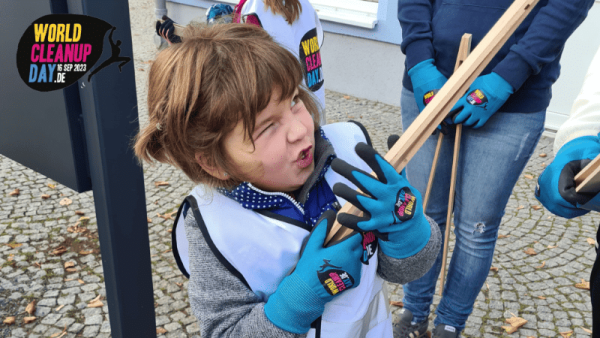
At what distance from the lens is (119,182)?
1538mm

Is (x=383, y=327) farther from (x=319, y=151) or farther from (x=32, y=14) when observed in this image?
(x=32, y=14)

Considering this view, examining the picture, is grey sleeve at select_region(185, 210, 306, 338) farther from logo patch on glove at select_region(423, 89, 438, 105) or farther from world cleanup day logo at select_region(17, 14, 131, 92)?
logo patch on glove at select_region(423, 89, 438, 105)

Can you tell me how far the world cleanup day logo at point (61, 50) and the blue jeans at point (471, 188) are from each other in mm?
1442

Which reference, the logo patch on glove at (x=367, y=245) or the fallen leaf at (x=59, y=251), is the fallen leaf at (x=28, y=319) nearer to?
the fallen leaf at (x=59, y=251)

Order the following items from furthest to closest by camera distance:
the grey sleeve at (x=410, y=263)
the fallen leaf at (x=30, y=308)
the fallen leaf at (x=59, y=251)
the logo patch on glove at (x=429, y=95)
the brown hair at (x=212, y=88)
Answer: the fallen leaf at (x=59, y=251), the fallen leaf at (x=30, y=308), the logo patch on glove at (x=429, y=95), the grey sleeve at (x=410, y=263), the brown hair at (x=212, y=88)

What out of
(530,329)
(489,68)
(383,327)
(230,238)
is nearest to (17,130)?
(230,238)

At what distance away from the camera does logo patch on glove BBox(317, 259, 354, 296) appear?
1103 millimetres

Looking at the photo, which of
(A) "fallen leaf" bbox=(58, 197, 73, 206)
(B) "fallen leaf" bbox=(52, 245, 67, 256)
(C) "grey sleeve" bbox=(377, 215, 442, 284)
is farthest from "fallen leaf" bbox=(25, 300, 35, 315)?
(C) "grey sleeve" bbox=(377, 215, 442, 284)

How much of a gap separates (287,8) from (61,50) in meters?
1.17

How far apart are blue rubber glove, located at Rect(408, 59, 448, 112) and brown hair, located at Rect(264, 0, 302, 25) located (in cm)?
62

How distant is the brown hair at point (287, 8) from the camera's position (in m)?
2.22

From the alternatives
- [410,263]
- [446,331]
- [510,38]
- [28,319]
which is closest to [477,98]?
[510,38]

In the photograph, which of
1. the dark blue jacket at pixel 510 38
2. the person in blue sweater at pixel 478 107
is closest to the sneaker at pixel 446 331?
the person in blue sweater at pixel 478 107

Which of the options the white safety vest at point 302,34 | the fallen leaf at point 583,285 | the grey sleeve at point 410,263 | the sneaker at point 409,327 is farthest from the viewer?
the fallen leaf at point 583,285
